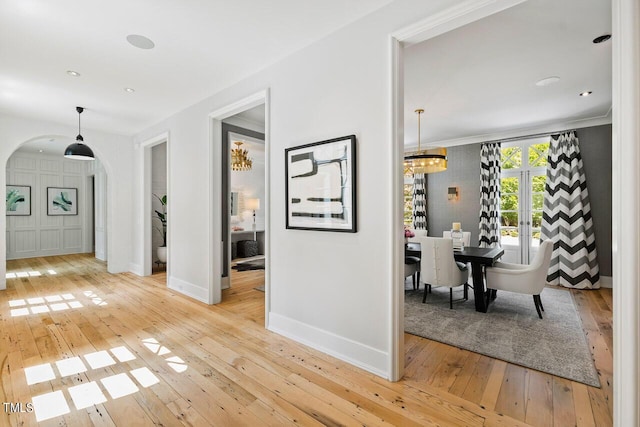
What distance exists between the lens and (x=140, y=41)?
2727mm

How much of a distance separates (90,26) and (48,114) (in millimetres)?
3287

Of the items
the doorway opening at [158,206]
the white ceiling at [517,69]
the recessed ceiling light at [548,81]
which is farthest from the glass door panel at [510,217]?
the doorway opening at [158,206]

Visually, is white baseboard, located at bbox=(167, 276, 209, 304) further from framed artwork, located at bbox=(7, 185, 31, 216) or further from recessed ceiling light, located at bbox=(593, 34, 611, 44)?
framed artwork, located at bbox=(7, 185, 31, 216)

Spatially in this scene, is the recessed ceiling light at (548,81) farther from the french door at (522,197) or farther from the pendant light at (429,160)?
the french door at (522,197)

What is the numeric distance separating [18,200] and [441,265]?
9.73 m

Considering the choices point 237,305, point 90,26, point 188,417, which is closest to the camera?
point 188,417

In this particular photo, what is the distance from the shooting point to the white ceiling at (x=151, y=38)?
2.28 meters

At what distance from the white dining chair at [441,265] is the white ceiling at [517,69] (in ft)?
6.32

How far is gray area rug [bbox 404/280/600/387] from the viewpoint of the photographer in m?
2.47

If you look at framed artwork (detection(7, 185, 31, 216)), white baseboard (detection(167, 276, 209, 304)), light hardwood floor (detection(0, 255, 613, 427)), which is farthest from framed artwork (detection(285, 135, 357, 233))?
framed artwork (detection(7, 185, 31, 216))

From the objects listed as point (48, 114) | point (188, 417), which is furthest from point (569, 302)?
point (48, 114)

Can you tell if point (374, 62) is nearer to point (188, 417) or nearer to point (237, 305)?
point (188, 417)

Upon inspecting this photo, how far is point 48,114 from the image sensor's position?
4.74 m

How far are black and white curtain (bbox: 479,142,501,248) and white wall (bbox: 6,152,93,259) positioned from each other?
Result: 10.2 m
